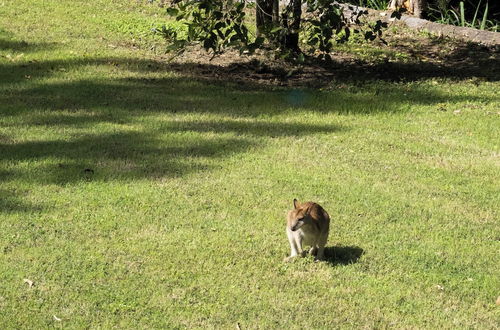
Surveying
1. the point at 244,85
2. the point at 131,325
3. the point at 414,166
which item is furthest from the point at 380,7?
the point at 131,325

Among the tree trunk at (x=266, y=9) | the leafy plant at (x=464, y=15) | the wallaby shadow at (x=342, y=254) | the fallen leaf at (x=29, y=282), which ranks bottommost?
the fallen leaf at (x=29, y=282)

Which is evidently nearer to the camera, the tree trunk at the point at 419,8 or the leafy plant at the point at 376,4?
the tree trunk at the point at 419,8

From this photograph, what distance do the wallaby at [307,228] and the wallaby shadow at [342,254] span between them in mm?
141

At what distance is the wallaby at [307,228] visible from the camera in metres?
6.02

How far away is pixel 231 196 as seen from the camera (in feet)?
25.2

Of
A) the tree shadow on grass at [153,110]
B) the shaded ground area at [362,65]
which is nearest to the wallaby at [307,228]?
the tree shadow on grass at [153,110]

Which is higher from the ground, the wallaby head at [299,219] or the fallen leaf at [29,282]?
the wallaby head at [299,219]

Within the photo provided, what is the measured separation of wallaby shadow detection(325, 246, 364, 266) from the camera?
6.48 m

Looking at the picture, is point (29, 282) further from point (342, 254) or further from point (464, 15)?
point (464, 15)

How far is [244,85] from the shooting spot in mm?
11398

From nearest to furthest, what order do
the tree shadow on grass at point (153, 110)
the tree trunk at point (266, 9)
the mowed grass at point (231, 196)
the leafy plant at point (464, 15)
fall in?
the mowed grass at point (231, 196) < the tree shadow on grass at point (153, 110) < the tree trunk at point (266, 9) < the leafy plant at point (464, 15)

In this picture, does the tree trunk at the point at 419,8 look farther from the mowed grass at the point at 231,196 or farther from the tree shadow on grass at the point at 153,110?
the mowed grass at the point at 231,196

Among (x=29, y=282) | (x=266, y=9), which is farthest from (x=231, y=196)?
(x=266, y=9)

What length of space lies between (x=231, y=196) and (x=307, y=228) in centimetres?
169
